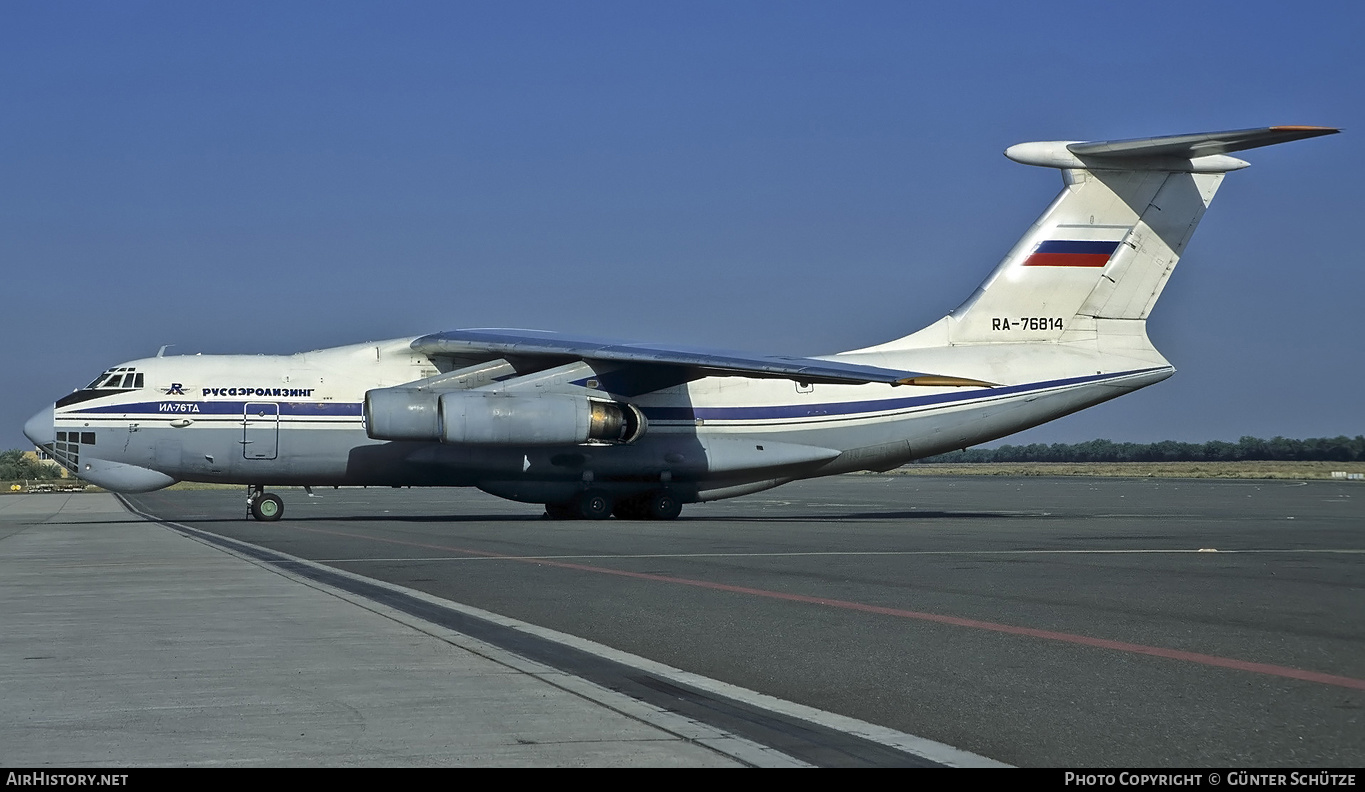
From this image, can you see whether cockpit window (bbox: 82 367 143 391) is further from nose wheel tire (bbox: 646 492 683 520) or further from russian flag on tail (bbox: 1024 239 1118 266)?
russian flag on tail (bbox: 1024 239 1118 266)

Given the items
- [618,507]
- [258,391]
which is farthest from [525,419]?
[258,391]

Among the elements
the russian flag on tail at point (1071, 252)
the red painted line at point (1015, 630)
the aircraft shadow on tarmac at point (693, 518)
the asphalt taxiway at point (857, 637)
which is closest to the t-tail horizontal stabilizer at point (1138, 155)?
the russian flag on tail at point (1071, 252)

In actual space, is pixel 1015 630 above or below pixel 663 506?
above

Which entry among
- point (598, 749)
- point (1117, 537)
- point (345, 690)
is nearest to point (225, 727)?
point (345, 690)

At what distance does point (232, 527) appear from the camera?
904 inches

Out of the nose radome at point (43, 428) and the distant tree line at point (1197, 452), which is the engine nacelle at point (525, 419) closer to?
the nose radome at point (43, 428)

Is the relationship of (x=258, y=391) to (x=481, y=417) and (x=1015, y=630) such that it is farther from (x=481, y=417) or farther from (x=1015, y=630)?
(x=1015, y=630)

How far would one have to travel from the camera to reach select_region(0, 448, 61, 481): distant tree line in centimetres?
8994

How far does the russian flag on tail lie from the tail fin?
20 millimetres

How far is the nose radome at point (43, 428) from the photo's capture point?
24.3 meters

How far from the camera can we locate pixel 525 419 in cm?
2341

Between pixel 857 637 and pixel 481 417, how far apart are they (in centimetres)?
1578

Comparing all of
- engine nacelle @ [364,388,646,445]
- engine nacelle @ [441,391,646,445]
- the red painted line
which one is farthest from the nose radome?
the red painted line

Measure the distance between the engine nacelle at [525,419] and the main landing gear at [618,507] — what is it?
2087mm
